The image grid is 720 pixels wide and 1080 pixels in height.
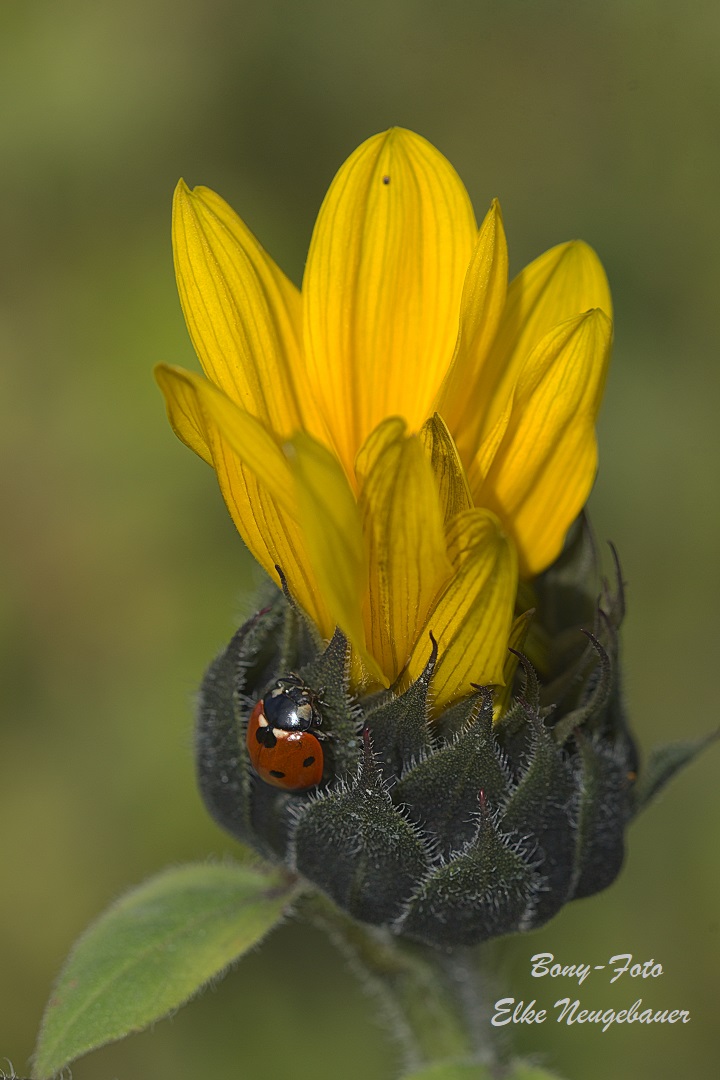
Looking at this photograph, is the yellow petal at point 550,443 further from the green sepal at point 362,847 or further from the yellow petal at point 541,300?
the green sepal at point 362,847

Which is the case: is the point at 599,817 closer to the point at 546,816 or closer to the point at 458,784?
the point at 546,816

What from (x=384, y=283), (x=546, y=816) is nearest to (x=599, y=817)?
(x=546, y=816)

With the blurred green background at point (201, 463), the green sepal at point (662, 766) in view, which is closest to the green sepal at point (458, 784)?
the green sepal at point (662, 766)

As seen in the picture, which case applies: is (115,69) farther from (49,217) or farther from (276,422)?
(276,422)

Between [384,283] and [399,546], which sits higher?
[384,283]

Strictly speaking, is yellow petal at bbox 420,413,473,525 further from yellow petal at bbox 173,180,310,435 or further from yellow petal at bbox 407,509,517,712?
yellow petal at bbox 173,180,310,435

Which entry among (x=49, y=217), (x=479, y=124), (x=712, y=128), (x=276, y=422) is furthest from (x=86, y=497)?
(x=712, y=128)

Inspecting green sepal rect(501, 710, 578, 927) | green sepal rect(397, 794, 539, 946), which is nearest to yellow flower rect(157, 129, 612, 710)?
green sepal rect(501, 710, 578, 927)
